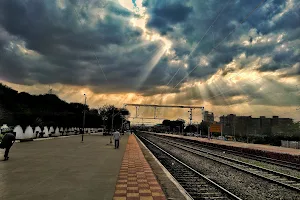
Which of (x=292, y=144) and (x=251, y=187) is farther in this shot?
(x=292, y=144)

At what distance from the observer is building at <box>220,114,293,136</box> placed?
4716 inches

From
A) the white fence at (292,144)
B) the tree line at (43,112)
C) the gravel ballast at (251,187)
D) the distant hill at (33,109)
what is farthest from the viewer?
the tree line at (43,112)

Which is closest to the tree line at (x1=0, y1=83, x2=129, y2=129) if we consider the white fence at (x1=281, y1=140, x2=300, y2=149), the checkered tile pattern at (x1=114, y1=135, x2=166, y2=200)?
the white fence at (x1=281, y1=140, x2=300, y2=149)

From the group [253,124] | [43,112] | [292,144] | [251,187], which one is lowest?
[251,187]

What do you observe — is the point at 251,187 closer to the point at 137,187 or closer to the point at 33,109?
the point at 137,187

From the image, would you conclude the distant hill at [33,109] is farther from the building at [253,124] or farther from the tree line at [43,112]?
the building at [253,124]

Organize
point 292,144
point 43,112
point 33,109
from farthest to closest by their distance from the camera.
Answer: point 33,109, point 43,112, point 292,144

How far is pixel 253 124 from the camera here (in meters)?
125

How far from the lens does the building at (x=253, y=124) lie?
119781mm

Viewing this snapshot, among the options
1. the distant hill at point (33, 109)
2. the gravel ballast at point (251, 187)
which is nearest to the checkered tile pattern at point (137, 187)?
the gravel ballast at point (251, 187)

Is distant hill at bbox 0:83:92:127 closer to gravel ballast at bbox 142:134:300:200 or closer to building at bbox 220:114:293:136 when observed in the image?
gravel ballast at bbox 142:134:300:200

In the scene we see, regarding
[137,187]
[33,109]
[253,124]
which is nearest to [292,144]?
[137,187]

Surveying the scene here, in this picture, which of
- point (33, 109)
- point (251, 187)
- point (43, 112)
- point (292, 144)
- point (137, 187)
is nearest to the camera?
point (137, 187)

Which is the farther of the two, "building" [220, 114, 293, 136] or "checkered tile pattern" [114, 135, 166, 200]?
"building" [220, 114, 293, 136]
